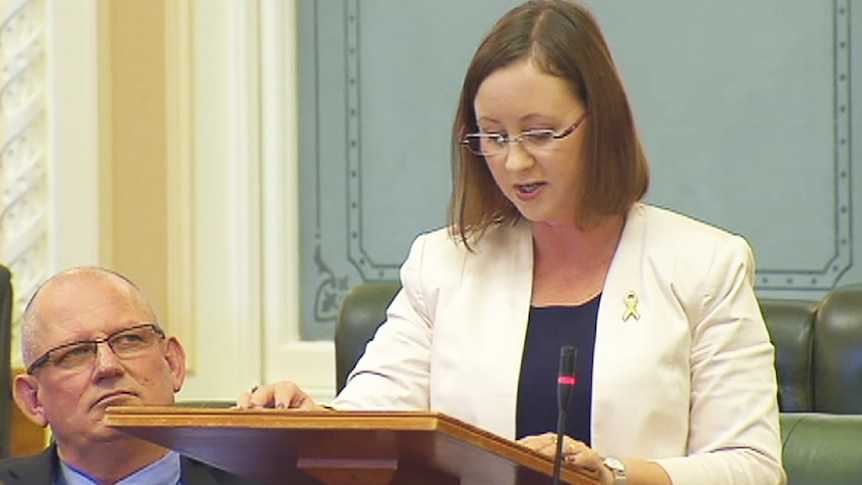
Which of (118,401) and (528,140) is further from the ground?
(528,140)

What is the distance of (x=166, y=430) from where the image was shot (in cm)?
180

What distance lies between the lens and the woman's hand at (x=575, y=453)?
1.95 m

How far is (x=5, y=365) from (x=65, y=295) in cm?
116

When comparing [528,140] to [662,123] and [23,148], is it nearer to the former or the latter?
[662,123]

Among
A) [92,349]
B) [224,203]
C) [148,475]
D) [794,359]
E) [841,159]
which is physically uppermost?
[841,159]

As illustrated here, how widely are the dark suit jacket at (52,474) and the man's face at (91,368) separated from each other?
0.05m

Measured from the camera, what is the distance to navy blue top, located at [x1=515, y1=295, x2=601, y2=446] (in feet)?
7.36

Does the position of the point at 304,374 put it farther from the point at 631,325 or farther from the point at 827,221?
the point at 631,325

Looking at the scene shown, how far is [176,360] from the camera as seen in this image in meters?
2.57

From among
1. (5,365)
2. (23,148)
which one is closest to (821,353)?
(5,365)

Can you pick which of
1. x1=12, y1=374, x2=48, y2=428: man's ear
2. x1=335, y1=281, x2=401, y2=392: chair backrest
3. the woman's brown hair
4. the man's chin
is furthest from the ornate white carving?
the woman's brown hair

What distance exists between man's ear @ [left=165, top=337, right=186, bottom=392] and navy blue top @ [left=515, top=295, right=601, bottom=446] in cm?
58

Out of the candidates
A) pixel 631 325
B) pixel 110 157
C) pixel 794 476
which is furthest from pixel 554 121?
pixel 110 157

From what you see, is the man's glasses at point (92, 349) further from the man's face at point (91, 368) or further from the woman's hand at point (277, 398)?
the woman's hand at point (277, 398)
